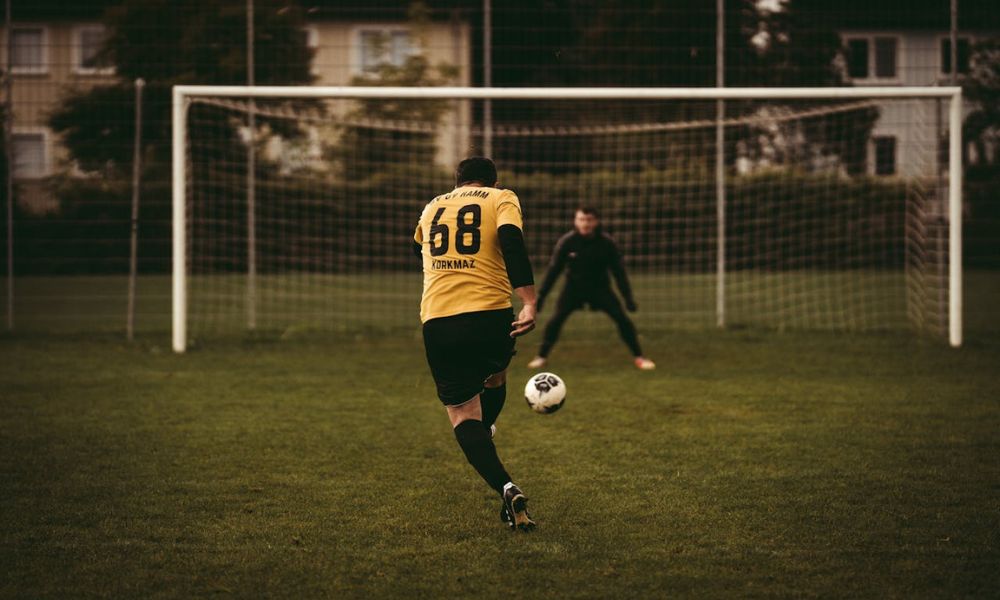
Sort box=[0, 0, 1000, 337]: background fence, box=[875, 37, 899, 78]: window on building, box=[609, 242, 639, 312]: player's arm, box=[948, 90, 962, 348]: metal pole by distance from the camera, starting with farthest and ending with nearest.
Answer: box=[875, 37, 899, 78]: window on building → box=[0, 0, 1000, 337]: background fence → box=[948, 90, 962, 348]: metal pole → box=[609, 242, 639, 312]: player's arm

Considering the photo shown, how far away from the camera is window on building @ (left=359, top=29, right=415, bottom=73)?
19.0 metres

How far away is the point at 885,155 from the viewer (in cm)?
1933

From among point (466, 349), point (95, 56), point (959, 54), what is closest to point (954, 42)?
point (959, 54)

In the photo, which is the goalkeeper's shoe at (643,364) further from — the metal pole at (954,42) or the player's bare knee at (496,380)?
the metal pole at (954,42)

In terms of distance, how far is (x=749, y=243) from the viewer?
67.7ft

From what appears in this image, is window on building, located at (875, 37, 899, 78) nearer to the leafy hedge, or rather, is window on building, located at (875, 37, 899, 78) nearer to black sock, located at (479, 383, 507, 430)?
the leafy hedge

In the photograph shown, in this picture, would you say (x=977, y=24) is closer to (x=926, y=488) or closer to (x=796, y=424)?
(x=796, y=424)

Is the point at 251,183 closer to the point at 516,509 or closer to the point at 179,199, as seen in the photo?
the point at 179,199

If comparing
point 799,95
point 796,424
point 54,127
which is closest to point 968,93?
point 799,95

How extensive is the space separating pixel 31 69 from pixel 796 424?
13.1 m

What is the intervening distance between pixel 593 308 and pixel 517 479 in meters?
5.33

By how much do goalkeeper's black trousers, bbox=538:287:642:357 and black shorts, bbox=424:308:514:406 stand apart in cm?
596

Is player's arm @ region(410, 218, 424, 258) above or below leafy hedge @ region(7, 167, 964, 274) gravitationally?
below

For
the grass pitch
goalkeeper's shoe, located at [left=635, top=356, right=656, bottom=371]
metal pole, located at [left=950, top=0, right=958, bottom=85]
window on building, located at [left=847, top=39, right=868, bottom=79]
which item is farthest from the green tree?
goalkeeper's shoe, located at [left=635, top=356, right=656, bottom=371]
